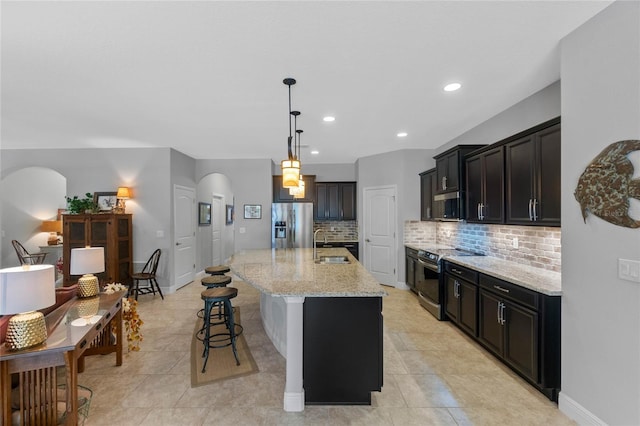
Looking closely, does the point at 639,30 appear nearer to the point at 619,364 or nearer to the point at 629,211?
the point at 629,211

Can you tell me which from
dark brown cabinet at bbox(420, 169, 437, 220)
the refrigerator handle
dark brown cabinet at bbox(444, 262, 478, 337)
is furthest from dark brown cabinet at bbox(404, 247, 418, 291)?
the refrigerator handle

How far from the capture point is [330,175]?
6742 millimetres

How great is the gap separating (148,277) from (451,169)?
5052 millimetres

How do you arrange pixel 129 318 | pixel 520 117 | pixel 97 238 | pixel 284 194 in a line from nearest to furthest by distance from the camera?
1. pixel 129 318
2. pixel 520 117
3. pixel 97 238
4. pixel 284 194

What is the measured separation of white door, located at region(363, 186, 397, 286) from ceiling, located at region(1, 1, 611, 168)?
73.6 inches

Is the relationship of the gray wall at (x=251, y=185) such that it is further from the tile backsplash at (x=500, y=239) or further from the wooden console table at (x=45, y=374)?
the wooden console table at (x=45, y=374)

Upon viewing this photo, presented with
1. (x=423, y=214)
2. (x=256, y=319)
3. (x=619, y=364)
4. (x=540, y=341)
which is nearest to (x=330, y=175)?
(x=423, y=214)

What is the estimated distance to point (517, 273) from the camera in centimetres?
266

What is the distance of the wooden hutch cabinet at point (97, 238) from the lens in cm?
446

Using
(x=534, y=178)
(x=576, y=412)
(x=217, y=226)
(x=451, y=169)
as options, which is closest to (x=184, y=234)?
(x=217, y=226)

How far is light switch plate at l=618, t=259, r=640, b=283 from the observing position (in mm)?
1573

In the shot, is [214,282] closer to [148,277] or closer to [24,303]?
[24,303]

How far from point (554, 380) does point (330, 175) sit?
17.4 ft

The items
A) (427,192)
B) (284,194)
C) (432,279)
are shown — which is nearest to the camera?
(432,279)
